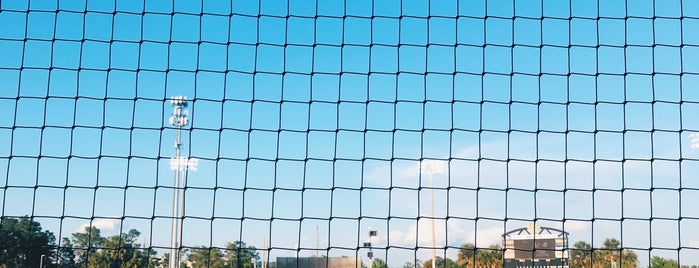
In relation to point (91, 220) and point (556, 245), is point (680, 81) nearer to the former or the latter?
point (91, 220)

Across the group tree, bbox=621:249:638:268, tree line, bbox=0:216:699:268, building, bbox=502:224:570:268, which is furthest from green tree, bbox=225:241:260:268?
tree, bbox=621:249:638:268

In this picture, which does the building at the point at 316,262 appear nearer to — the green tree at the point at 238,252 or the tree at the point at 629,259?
the green tree at the point at 238,252

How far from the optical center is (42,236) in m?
18.8

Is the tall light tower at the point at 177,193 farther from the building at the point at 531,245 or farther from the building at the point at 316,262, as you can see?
the building at the point at 531,245

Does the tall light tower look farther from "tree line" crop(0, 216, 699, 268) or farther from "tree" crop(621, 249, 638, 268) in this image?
"tree" crop(621, 249, 638, 268)

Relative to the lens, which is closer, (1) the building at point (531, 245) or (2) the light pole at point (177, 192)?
(2) the light pole at point (177, 192)

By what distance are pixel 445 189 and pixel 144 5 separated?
6.64 ft

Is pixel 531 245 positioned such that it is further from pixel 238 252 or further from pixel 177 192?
pixel 238 252

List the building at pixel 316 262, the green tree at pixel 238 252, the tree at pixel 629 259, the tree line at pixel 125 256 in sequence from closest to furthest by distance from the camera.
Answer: the green tree at pixel 238 252
the building at pixel 316 262
the tree line at pixel 125 256
the tree at pixel 629 259

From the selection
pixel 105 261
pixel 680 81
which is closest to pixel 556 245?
pixel 105 261

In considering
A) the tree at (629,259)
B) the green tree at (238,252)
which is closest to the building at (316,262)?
the green tree at (238,252)

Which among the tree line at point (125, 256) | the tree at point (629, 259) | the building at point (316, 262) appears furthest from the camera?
the tree at point (629, 259)

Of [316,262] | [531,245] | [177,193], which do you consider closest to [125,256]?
[316,262]

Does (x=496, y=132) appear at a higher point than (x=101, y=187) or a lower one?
higher
